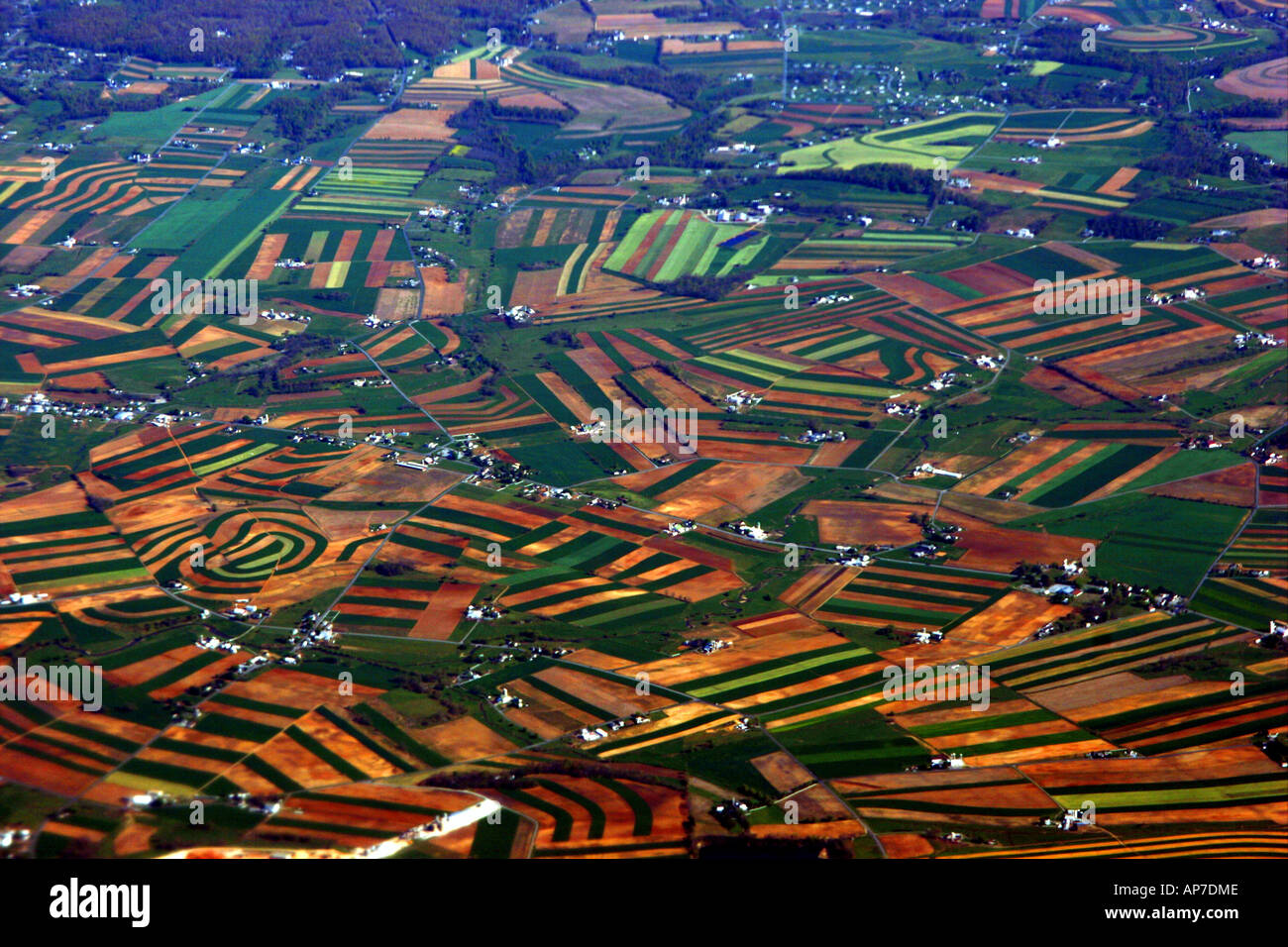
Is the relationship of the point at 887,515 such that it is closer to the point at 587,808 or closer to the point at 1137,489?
the point at 1137,489

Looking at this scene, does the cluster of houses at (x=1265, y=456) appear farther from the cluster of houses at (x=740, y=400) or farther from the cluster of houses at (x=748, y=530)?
the cluster of houses at (x=748, y=530)

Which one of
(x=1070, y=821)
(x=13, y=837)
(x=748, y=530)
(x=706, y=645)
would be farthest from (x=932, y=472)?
(x=13, y=837)

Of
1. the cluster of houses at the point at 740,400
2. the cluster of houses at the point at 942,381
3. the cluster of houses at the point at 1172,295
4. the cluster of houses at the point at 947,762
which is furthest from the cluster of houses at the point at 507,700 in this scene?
the cluster of houses at the point at 1172,295

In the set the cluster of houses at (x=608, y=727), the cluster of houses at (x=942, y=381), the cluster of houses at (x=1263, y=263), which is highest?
the cluster of houses at (x=1263, y=263)

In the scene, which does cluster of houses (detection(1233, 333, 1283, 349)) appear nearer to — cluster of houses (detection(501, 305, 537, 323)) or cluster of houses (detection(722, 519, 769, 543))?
cluster of houses (detection(722, 519, 769, 543))

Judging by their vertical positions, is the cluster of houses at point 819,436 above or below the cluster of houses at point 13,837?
above

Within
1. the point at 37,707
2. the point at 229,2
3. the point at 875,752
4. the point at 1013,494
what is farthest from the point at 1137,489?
the point at 229,2

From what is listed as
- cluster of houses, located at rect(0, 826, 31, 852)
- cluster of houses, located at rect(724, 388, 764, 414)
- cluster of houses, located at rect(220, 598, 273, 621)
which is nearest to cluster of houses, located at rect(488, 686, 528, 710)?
cluster of houses, located at rect(220, 598, 273, 621)

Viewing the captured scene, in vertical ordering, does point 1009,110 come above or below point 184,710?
above

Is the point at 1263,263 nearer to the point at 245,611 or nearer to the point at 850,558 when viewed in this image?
the point at 850,558

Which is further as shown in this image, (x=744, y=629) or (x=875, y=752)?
(x=744, y=629)

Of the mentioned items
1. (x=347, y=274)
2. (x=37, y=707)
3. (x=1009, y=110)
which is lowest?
(x=37, y=707)
